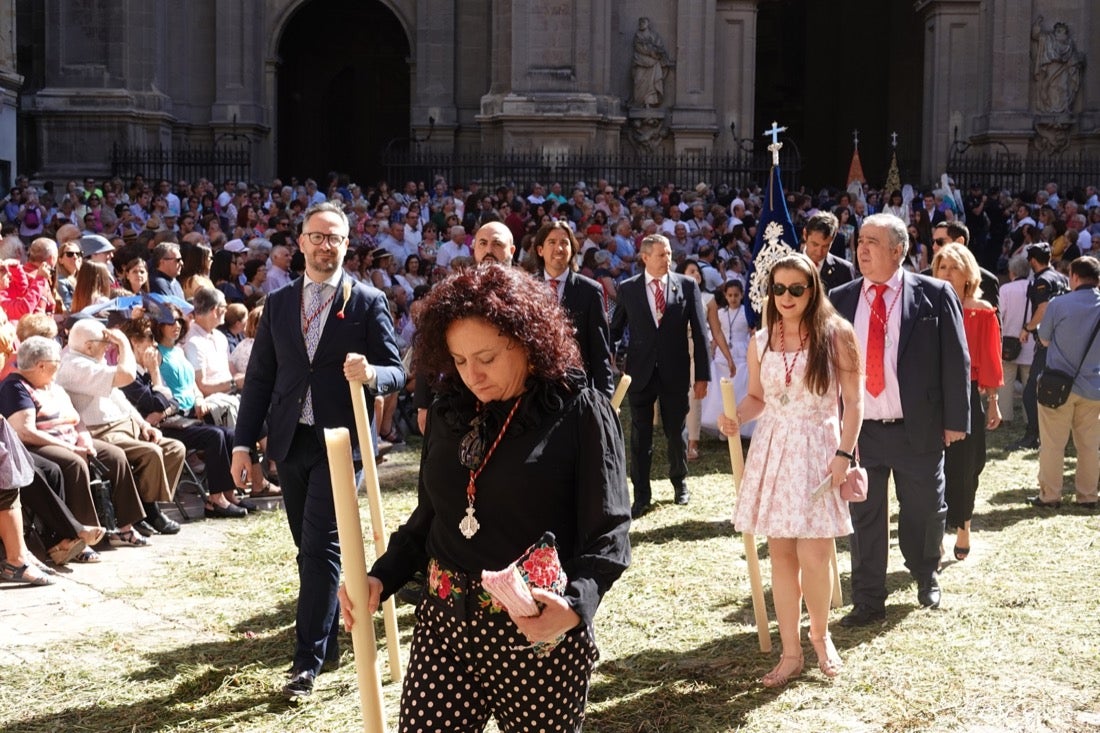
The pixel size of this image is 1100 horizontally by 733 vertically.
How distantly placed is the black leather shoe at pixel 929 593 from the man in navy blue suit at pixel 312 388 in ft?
10.1

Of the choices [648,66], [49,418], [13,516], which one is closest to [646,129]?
[648,66]

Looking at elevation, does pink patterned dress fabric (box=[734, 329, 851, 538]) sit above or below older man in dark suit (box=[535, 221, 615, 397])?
below

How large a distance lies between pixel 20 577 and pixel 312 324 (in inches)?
122

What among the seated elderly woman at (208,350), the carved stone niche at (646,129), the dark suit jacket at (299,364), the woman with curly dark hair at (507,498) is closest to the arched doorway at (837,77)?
the carved stone niche at (646,129)

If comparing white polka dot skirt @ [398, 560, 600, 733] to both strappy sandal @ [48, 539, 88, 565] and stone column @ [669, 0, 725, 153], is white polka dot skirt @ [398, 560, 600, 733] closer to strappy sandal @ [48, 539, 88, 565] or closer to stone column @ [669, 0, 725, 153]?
strappy sandal @ [48, 539, 88, 565]

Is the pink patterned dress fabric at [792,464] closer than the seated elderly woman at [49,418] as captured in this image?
Yes

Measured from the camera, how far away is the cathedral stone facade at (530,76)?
2911 centimetres

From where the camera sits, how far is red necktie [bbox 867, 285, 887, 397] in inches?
293

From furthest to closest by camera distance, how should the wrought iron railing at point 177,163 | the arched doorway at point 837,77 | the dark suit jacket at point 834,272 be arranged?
the arched doorway at point 837,77, the wrought iron railing at point 177,163, the dark suit jacket at point 834,272

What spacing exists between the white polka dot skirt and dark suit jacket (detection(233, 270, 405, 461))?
2434 mm

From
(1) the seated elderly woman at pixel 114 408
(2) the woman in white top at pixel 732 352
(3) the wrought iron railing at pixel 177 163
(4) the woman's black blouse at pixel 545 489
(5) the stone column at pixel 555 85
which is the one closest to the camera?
(4) the woman's black blouse at pixel 545 489

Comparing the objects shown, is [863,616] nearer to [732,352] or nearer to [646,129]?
[732,352]

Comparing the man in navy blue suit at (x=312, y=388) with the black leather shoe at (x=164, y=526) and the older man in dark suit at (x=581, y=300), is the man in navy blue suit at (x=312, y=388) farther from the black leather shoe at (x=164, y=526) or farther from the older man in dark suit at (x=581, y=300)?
the black leather shoe at (x=164, y=526)

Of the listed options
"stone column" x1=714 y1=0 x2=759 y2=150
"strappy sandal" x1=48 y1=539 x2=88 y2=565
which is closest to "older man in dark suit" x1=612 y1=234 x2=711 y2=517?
"strappy sandal" x1=48 y1=539 x2=88 y2=565
